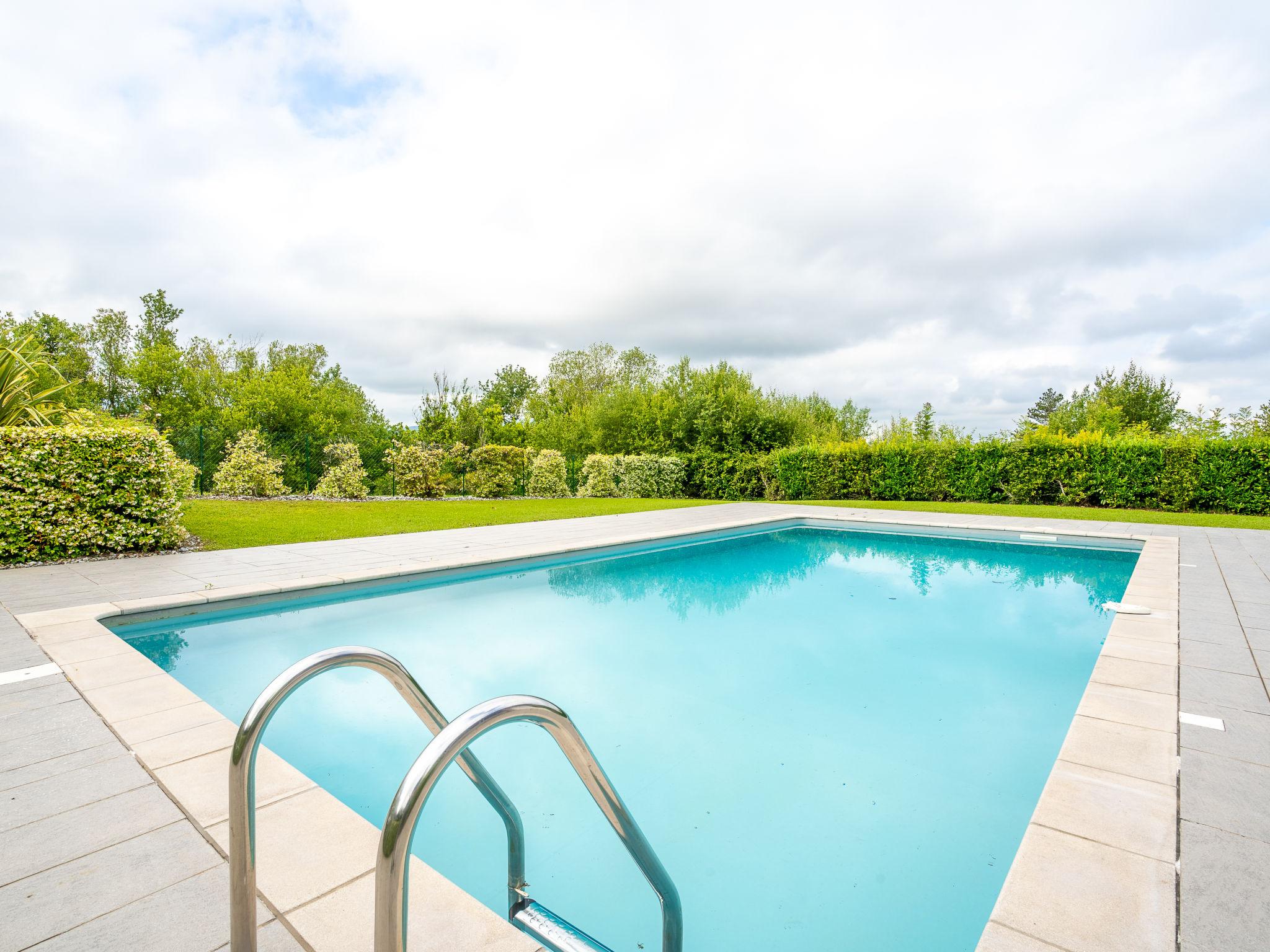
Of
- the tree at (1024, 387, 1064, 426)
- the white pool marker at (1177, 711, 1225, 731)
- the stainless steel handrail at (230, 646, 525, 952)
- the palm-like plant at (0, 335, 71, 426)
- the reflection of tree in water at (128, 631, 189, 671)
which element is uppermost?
the tree at (1024, 387, 1064, 426)

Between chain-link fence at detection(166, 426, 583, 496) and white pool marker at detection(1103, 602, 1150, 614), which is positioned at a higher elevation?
chain-link fence at detection(166, 426, 583, 496)

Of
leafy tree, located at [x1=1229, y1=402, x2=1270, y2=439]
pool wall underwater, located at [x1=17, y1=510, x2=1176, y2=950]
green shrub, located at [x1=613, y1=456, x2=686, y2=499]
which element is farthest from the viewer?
green shrub, located at [x1=613, y1=456, x2=686, y2=499]

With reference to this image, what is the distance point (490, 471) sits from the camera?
18359mm

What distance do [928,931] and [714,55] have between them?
36.9ft

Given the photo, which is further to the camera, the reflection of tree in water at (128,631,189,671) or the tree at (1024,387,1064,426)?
the tree at (1024,387,1064,426)

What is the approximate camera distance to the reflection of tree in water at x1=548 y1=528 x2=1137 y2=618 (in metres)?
7.56

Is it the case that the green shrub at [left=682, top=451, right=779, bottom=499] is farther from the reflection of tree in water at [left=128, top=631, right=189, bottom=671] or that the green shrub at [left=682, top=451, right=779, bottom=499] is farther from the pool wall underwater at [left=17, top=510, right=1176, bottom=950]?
the reflection of tree in water at [left=128, top=631, right=189, bottom=671]

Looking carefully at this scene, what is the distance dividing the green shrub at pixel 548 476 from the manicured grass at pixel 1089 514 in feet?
27.8

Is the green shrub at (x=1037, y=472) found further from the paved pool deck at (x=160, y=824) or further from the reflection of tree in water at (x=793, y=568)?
the paved pool deck at (x=160, y=824)

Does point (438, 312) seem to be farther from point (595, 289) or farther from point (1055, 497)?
point (1055, 497)

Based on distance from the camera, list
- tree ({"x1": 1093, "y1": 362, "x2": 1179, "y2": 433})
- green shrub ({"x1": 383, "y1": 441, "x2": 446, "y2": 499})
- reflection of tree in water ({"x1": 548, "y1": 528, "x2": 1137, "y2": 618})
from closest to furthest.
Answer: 1. reflection of tree in water ({"x1": 548, "y1": 528, "x2": 1137, "y2": 618})
2. green shrub ({"x1": 383, "y1": 441, "x2": 446, "y2": 499})
3. tree ({"x1": 1093, "y1": 362, "x2": 1179, "y2": 433})

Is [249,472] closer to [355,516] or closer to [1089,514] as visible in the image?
[355,516]

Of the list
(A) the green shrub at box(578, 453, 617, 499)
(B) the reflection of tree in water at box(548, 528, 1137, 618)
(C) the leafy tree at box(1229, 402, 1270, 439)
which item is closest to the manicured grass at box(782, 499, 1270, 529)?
(C) the leafy tree at box(1229, 402, 1270, 439)

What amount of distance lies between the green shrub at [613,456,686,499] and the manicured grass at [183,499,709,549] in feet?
5.70
